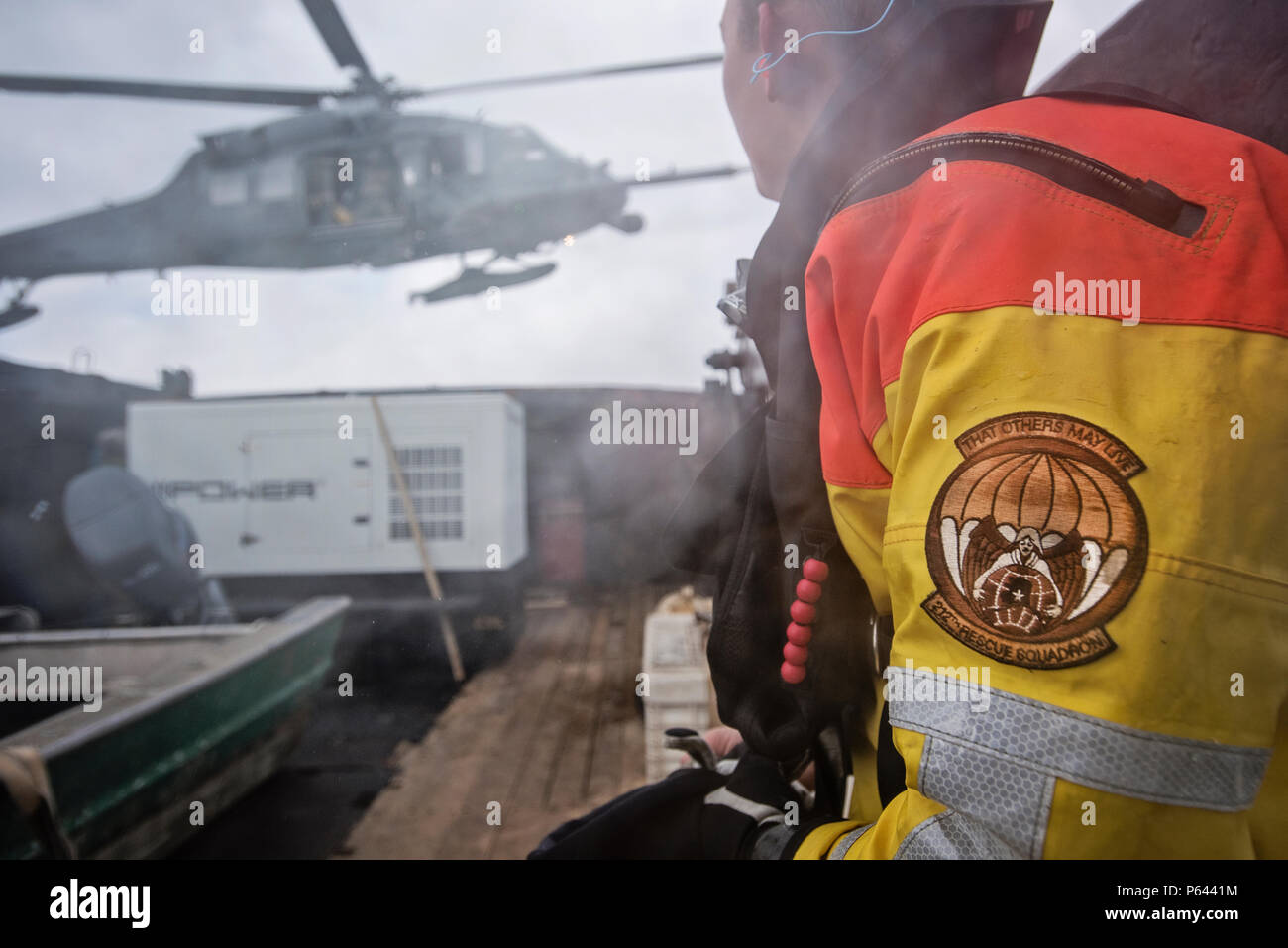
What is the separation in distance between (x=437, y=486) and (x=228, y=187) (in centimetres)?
322

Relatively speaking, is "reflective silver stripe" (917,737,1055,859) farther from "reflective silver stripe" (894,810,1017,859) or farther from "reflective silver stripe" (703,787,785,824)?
"reflective silver stripe" (703,787,785,824)

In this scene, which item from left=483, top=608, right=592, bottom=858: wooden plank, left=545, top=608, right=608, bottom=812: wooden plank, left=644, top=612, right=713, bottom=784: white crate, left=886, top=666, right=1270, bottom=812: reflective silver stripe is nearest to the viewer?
left=886, top=666, right=1270, bottom=812: reflective silver stripe

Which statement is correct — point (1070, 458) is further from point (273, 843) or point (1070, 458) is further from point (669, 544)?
point (273, 843)

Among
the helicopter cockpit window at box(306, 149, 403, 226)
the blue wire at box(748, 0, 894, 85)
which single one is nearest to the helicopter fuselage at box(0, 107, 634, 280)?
the helicopter cockpit window at box(306, 149, 403, 226)

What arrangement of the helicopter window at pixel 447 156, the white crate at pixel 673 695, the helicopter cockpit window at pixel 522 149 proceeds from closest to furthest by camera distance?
the helicopter cockpit window at pixel 522 149 → the helicopter window at pixel 447 156 → the white crate at pixel 673 695

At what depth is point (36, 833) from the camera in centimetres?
122

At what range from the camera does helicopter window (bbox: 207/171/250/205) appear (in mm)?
1180

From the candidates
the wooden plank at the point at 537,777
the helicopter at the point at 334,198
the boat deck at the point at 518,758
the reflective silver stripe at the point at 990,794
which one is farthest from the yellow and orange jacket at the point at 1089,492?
the wooden plank at the point at 537,777

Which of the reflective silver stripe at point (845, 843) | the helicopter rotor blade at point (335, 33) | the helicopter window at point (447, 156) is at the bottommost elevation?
the reflective silver stripe at point (845, 843)

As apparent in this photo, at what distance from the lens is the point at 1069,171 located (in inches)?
19.4

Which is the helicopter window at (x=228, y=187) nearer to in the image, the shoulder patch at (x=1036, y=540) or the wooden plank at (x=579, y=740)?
the shoulder patch at (x=1036, y=540)

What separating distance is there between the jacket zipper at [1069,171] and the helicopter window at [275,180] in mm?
1216

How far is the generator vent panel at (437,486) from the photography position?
4273 mm

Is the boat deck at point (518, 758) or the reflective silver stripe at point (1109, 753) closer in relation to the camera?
the reflective silver stripe at point (1109, 753)
